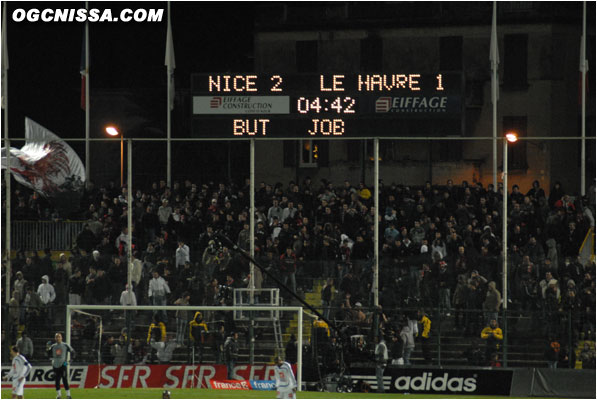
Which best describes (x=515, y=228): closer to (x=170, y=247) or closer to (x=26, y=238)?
(x=170, y=247)

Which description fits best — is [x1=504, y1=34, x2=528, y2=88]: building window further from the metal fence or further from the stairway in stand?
the metal fence

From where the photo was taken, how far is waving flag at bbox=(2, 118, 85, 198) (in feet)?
85.4

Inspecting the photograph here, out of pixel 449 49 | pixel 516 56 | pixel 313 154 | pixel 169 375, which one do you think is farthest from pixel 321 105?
pixel 516 56

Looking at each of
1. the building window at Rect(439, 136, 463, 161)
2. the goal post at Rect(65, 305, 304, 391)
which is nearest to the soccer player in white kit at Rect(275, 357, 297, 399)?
the goal post at Rect(65, 305, 304, 391)

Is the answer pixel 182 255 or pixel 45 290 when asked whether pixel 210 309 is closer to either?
pixel 182 255

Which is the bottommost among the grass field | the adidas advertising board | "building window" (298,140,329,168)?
the grass field

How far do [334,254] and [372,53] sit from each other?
20249mm

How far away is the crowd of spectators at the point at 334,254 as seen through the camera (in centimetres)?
2512

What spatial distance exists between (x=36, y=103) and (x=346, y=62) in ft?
42.1

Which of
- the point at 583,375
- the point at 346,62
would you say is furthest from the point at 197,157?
the point at 583,375

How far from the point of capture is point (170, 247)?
26.8 metres

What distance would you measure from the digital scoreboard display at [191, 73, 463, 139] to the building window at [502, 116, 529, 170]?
61.7 ft

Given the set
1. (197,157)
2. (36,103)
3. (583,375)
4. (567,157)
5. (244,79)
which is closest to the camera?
(583,375)

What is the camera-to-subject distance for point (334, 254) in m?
26.4
